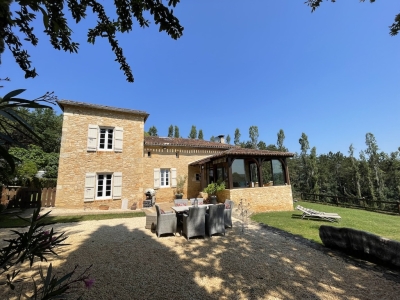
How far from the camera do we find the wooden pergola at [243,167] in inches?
440

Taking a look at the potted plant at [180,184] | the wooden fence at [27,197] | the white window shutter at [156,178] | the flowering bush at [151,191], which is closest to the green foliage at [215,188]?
the potted plant at [180,184]

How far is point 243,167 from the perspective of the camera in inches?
535

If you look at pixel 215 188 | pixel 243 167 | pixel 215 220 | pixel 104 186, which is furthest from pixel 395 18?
pixel 104 186

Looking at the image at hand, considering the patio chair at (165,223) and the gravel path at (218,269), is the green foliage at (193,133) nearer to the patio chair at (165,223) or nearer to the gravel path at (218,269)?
the patio chair at (165,223)

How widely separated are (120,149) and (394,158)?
4879 cm

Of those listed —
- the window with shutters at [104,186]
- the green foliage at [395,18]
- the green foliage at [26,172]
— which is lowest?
the window with shutters at [104,186]

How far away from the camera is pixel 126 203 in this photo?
11.9 meters

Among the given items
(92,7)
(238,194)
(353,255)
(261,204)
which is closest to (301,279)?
(353,255)

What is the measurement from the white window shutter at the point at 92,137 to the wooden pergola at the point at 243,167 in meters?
6.97

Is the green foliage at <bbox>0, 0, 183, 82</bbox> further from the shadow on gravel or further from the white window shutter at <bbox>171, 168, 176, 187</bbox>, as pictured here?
the white window shutter at <bbox>171, 168, 176, 187</bbox>

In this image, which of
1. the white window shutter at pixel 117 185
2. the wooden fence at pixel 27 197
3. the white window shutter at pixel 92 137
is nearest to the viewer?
the wooden fence at pixel 27 197

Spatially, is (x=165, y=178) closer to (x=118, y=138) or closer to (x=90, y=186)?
(x=118, y=138)

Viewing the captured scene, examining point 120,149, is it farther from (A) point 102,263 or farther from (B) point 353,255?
(B) point 353,255

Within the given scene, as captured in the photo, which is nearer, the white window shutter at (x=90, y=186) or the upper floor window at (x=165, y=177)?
the white window shutter at (x=90, y=186)
